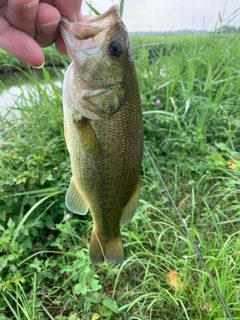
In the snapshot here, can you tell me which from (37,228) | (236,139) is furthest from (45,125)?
(236,139)

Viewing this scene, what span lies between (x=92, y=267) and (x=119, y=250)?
659mm

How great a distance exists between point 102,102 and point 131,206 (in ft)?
1.55

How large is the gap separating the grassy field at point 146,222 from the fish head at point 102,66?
3.34 feet

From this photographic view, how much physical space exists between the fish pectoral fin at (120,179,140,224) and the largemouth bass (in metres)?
0.07

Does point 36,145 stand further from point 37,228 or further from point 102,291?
point 102,291

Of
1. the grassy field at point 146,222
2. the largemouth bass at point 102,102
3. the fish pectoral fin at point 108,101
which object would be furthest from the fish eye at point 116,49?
the grassy field at point 146,222

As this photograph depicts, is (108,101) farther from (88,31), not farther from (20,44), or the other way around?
(20,44)

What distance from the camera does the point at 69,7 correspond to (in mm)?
1206

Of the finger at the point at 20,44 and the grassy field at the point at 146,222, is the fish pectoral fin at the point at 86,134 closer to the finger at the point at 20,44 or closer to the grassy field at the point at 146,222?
the finger at the point at 20,44

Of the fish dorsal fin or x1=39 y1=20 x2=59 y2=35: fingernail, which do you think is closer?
x1=39 y1=20 x2=59 y2=35: fingernail

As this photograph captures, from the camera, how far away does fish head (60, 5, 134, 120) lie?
4.01 feet

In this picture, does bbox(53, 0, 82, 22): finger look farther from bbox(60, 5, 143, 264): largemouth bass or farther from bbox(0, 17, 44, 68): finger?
bbox(0, 17, 44, 68): finger

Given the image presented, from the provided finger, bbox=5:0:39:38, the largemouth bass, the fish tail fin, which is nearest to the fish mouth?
the largemouth bass

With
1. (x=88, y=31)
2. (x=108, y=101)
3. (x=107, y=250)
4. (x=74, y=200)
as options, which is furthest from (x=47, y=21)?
(x=107, y=250)
